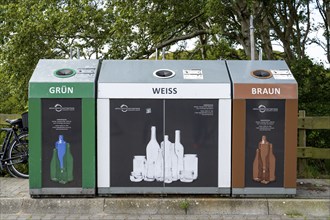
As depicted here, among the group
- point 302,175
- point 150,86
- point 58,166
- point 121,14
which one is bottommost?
point 302,175

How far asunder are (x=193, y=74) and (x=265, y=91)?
0.85m

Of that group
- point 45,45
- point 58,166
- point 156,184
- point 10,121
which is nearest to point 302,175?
point 156,184

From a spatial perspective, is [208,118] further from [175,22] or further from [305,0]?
[175,22]

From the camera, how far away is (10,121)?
23.3 ft

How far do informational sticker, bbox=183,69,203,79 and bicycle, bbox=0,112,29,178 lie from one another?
8.40 ft

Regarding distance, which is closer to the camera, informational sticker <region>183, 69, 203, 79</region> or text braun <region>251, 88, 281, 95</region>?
text braun <region>251, 88, 281, 95</region>

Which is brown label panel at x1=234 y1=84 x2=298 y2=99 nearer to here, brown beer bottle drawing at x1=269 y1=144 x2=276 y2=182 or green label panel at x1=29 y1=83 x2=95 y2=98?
brown beer bottle drawing at x1=269 y1=144 x2=276 y2=182

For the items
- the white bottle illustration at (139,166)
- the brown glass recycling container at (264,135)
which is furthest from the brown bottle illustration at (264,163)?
the white bottle illustration at (139,166)

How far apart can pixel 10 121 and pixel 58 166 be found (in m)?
1.93

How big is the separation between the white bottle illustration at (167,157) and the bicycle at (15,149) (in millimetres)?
2342

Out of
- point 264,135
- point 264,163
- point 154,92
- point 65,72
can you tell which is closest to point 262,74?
point 264,135

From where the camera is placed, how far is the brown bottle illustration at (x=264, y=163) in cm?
555

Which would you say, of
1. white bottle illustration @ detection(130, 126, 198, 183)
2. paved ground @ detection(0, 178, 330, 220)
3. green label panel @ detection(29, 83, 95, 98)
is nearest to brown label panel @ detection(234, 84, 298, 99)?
white bottle illustration @ detection(130, 126, 198, 183)

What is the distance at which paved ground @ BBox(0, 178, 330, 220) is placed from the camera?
5441 mm
